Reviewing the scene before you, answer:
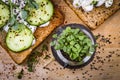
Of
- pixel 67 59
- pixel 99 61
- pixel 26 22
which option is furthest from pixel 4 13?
pixel 99 61

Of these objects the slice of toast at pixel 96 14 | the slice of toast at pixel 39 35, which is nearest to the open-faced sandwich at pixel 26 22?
the slice of toast at pixel 39 35

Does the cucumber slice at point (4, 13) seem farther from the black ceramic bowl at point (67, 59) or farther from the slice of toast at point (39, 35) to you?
the black ceramic bowl at point (67, 59)

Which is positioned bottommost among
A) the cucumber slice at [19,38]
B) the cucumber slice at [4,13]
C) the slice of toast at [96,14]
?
the cucumber slice at [19,38]

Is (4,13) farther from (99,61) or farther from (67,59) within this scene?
(99,61)

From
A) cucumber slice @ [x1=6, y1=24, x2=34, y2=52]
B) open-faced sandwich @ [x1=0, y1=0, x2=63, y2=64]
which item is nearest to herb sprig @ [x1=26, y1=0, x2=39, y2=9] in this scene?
Result: open-faced sandwich @ [x1=0, y1=0, x2=63, y2=64]

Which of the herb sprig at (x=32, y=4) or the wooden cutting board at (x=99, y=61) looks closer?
the herb sprig at (x=32, y=4)

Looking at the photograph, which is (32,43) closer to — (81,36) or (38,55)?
(38,55)
